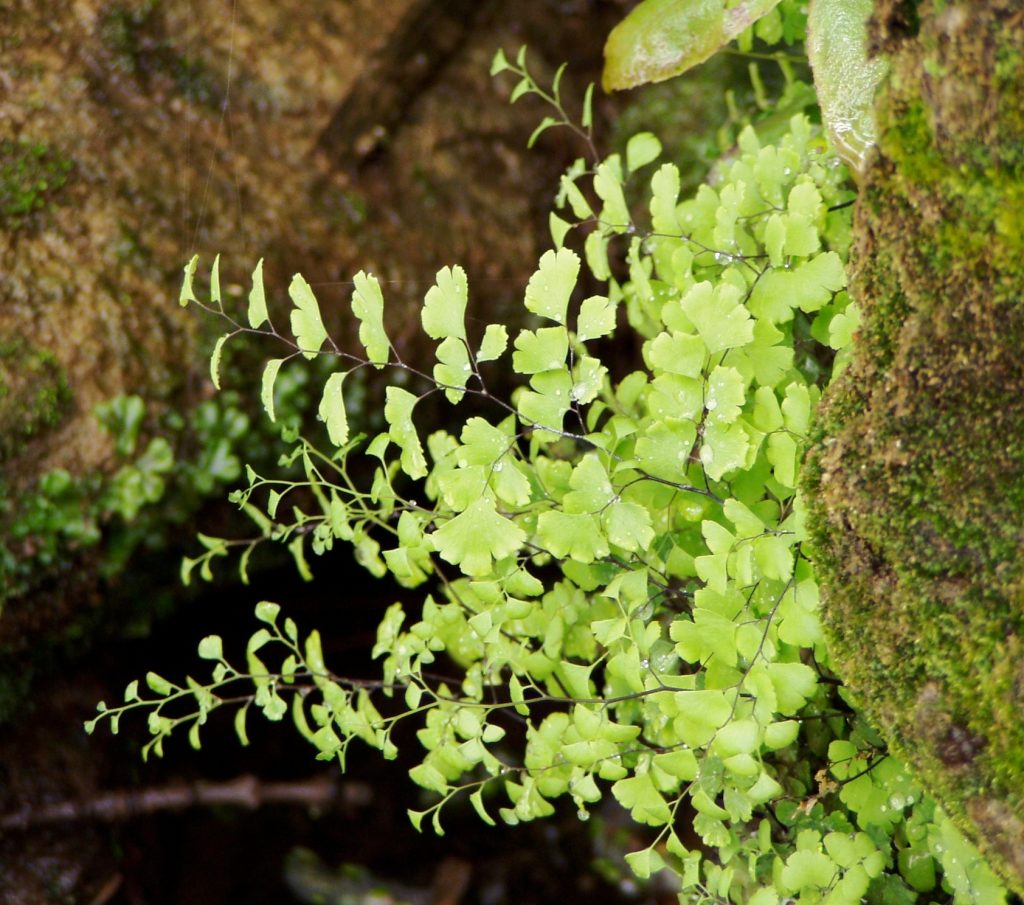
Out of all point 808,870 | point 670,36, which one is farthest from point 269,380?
point 808,870

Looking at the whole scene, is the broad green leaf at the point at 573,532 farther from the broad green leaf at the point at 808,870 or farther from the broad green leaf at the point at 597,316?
the broad green leaf at the point at 808,870

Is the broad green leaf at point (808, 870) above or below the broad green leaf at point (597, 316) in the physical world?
below

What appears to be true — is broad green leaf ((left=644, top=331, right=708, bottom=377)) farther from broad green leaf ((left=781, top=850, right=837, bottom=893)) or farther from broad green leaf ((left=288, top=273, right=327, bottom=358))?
broad green leaf ((left=781, top=850, right=837, bottom=893))

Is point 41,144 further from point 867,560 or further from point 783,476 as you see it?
point 867,560

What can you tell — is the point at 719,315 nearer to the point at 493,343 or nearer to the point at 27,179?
the point at 493,343

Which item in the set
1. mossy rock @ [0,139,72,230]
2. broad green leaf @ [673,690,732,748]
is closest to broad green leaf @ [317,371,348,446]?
broad green leaf @ [673,690,732,748]

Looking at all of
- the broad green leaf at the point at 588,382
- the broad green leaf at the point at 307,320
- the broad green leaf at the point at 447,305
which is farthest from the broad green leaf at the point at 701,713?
the broad green leaf at the point at 307,320
